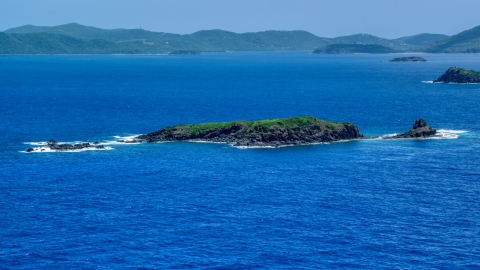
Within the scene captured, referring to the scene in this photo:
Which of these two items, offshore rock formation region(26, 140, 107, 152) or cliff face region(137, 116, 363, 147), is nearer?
offshore rock formation region(26, 140, 107, 152)

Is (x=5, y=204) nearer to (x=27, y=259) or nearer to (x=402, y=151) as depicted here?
(x=27, y=259)

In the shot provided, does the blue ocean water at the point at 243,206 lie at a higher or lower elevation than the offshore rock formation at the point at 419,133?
lower

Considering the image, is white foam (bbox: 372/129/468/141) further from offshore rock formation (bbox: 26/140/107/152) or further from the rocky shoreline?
offshore rock formation (bbox: 26/140/107/152)

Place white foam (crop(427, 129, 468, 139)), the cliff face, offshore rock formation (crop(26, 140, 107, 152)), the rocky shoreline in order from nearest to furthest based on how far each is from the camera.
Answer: offshore rock formation (crop(26, 140, 107, 152)) < the rocky shoreline < the cliff face < white foam (crop(427, 129, 468, 139))

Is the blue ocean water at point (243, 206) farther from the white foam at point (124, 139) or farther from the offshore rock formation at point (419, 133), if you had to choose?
the offshore rock formation at point (419, 133)

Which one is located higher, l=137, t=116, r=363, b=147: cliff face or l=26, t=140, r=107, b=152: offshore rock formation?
l=137, t=116, r=363, b=147: cliff face

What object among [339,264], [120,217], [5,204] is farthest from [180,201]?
[339,264]

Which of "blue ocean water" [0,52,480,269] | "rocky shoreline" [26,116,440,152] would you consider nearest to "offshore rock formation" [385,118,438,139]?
"rocky shoreline" [26,116,440,152]

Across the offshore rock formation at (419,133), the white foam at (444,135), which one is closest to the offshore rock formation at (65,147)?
the white foam at (444,135)
